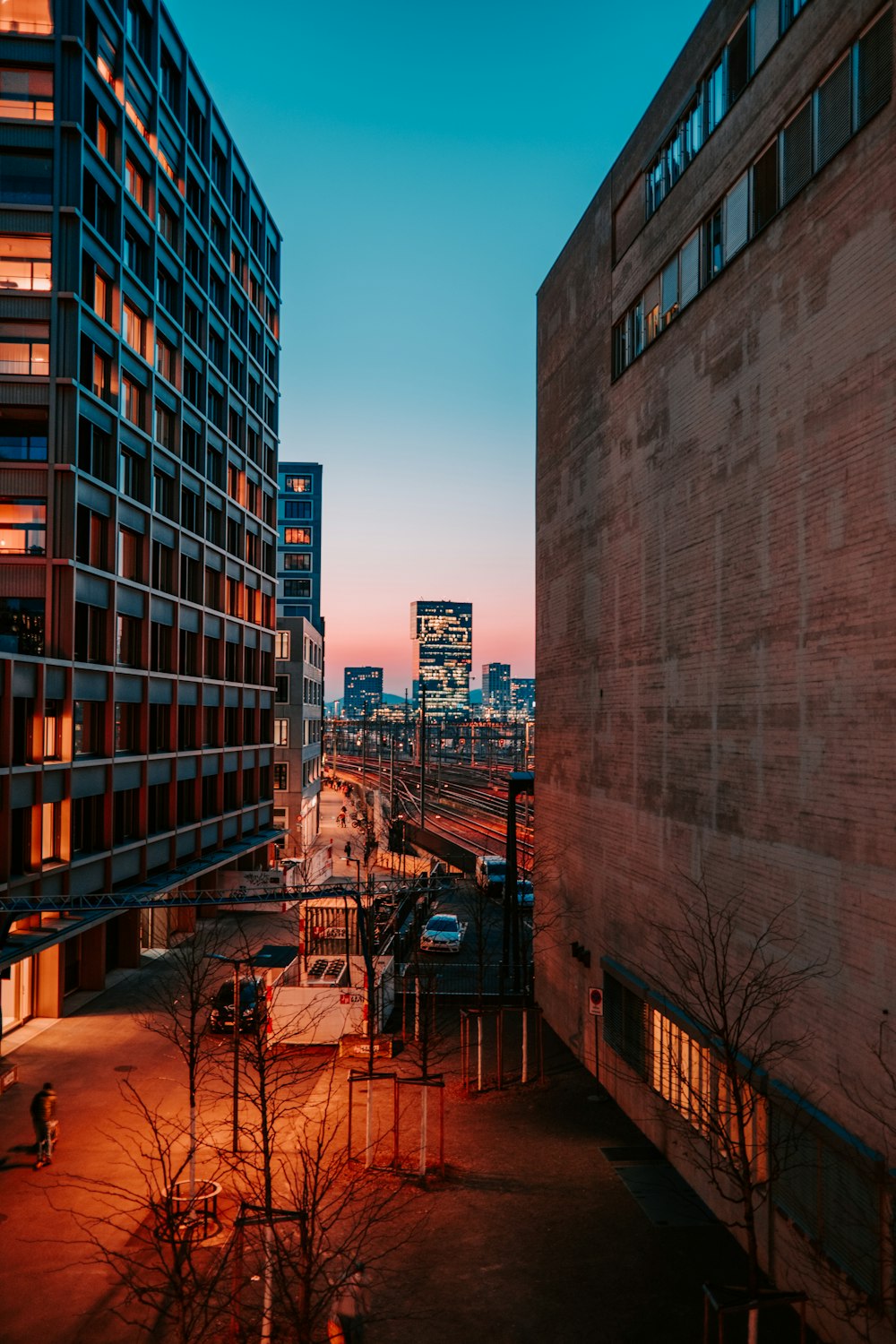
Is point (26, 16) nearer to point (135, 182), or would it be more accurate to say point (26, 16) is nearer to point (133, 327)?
point (135, 182)

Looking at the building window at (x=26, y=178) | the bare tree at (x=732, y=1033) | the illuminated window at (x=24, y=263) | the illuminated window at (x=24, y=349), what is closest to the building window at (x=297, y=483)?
the building window at (x=26, y=178)

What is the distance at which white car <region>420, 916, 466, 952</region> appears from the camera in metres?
36.7

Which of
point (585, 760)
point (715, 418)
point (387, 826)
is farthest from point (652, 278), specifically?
point (387, 826)

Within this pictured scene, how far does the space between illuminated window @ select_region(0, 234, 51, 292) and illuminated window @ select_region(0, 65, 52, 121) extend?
12.4ft

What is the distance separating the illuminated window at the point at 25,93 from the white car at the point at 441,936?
99.0 ft

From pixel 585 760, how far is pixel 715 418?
1003 centimetres

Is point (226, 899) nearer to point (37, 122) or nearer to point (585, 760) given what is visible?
point (585, 760)

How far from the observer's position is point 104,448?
1256 inches

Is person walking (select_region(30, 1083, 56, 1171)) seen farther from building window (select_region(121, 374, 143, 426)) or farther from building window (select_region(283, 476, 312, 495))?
building window (select_region(283, 476, 312, 495))

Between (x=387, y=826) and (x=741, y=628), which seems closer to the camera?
(x=741, y=628)

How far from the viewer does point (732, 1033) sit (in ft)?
50.0

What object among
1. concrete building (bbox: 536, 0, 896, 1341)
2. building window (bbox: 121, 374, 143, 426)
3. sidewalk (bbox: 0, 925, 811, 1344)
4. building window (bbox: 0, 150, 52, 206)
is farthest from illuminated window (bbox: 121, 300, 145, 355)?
sidewalk (bbox: 0, 925, 811, 1344)

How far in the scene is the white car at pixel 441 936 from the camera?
3666cm

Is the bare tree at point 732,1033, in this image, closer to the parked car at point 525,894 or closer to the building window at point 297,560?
the parked car at point 525,894
